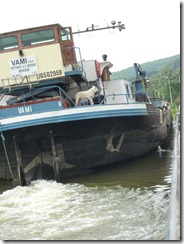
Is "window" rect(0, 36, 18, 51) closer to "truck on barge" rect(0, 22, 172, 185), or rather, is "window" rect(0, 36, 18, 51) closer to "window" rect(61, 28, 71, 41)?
"truck on barge" rect(0, 22, 172, 185)

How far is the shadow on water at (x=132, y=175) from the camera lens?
8.79 meters

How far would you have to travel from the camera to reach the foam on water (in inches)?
205

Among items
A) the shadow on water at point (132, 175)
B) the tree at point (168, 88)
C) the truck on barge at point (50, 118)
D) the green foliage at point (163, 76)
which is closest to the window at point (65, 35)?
the truck on barge at point (50, 118)

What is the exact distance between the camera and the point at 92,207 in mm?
6703

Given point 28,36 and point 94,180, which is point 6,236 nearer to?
point 94,180

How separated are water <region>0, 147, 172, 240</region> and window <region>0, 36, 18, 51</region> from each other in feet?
11.4

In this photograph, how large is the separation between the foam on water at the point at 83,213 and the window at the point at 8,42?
3725 millimetres

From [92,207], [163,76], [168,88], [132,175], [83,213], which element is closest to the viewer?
[83,213]

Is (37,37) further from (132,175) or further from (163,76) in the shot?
(163,76)

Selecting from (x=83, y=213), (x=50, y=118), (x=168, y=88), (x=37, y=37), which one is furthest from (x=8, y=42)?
(x=168, y=88)

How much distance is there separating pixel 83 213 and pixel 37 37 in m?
5.43

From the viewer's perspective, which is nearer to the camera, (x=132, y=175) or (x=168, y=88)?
(x=132, y=175)

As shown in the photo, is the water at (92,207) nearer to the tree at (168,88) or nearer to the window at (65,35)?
the window at (65,35)

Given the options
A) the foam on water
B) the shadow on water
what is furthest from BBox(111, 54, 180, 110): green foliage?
the foam on water
